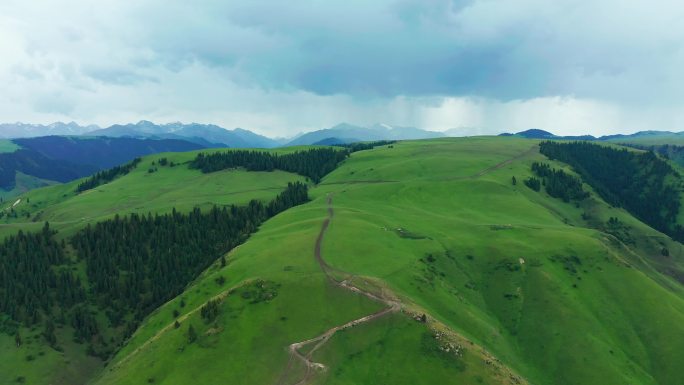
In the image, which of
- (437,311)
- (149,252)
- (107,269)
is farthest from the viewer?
(149,252)

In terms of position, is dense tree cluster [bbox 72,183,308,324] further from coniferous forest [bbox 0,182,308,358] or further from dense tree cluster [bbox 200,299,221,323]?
dense tree cluster [bbox 200,299,221,323]

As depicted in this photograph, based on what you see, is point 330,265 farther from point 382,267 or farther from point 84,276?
point 84,276

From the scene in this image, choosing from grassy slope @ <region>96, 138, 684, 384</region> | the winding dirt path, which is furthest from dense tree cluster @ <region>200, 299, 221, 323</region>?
the winding dirt path

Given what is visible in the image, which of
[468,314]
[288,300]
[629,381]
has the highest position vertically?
[288,300]

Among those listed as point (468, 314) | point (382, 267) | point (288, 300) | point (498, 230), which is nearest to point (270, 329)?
point (288, 300)

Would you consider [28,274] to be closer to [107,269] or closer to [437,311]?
[107,269]

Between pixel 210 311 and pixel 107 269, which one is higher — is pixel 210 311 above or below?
above

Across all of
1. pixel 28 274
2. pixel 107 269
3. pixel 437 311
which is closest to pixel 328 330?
pixel 437 311

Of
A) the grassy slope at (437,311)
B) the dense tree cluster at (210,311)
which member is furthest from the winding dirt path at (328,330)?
the dense tree cluster at (210,311)

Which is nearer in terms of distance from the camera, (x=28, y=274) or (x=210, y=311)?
(x=210, y=311)
